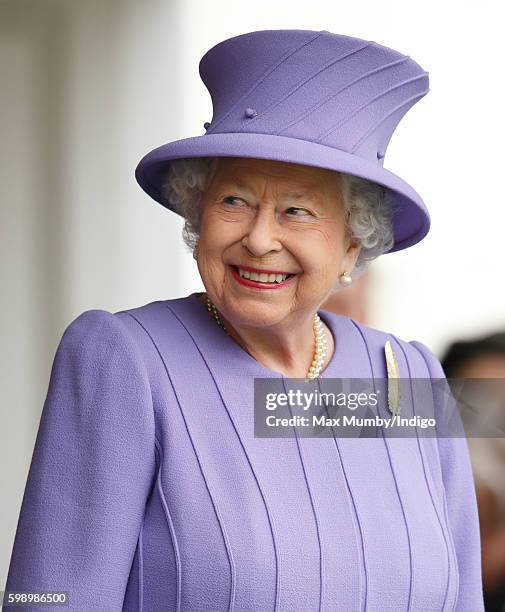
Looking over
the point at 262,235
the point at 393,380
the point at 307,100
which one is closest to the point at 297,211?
the point at 262,235

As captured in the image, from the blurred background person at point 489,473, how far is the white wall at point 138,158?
11.4 inches

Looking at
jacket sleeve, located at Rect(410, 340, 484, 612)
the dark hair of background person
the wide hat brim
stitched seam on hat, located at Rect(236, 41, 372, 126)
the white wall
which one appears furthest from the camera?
the white wall

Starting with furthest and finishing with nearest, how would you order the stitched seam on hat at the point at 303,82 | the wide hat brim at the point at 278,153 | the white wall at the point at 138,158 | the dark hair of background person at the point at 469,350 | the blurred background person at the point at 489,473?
1. the white wall at the point at 138,158
2. the dark hair of background person at the point at 469,350
3. the blurred background person at the point at 489,473
4. the stitched seam on hat at the point at 303,82
5. the wide hat brim at the point at 278,153

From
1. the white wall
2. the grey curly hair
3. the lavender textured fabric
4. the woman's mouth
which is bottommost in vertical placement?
the lavender textured fabric

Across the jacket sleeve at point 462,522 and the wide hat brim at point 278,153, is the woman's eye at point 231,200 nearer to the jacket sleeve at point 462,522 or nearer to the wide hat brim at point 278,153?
the wide hat brim at point 278,153

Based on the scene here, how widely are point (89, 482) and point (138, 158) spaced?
294cm

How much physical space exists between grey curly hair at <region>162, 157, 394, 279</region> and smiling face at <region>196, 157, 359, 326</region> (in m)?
0.07

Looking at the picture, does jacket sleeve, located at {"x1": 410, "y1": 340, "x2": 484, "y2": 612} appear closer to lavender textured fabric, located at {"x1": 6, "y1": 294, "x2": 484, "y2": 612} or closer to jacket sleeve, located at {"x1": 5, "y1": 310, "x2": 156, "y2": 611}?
lavender textured fabric, located at {"x1": 6, "y1": 294, "x2": 484, "y2": 612}

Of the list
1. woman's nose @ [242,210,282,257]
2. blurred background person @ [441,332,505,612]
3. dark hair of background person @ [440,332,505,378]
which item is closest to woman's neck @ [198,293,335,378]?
woman's nose @ [242,210,282,257]

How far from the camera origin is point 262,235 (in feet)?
7.40

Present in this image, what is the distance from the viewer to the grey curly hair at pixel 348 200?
2.44 metres

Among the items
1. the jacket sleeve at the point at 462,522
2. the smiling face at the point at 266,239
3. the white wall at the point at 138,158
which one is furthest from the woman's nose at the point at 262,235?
the white wall at the point at 138,158

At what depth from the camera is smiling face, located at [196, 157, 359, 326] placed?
229cm

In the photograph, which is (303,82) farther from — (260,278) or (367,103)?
(260,278)
